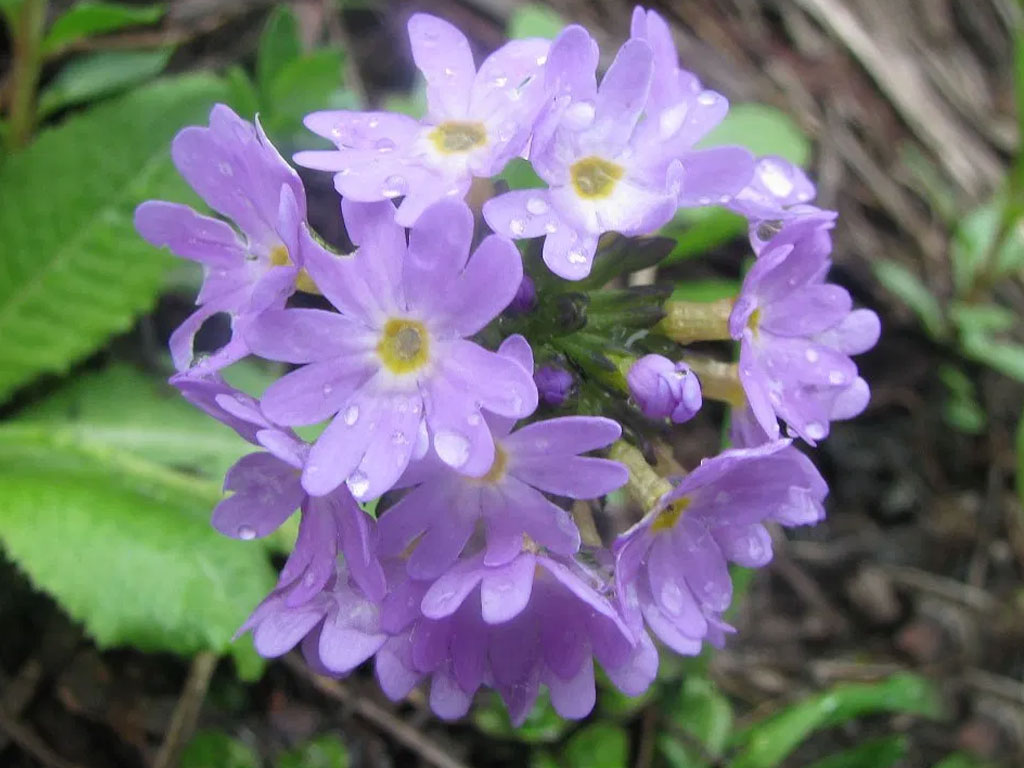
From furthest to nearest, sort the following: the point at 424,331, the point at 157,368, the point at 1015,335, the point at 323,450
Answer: the point at 1015,335, the point at 157,368, the point at 424,331, the point at 323,450

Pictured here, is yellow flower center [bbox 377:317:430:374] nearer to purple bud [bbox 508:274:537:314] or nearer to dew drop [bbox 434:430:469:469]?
dew drop [bbox 434:430:469:469]

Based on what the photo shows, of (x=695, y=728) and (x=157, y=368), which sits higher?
(x=695, y=728)

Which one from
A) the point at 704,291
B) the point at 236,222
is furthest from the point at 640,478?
the point at 704,291

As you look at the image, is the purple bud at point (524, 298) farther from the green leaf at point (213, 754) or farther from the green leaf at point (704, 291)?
the green leaf at point (704, 291)

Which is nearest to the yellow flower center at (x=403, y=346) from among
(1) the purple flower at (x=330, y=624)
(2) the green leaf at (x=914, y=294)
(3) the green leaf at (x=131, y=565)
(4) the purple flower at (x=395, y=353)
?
(4) the purple flower at (x=395, y=353)

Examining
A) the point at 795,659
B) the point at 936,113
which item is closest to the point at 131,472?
the point at 795,659

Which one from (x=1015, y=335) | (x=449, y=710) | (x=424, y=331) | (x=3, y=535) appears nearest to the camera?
(x=424, y=331)

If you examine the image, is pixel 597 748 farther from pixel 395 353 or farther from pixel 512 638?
pixel 395 353

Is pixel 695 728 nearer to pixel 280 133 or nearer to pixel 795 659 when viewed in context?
pixel 795 659

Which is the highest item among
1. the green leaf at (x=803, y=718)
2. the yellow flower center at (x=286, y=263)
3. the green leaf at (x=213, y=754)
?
the yellow flower center at (x=286, y=263)
